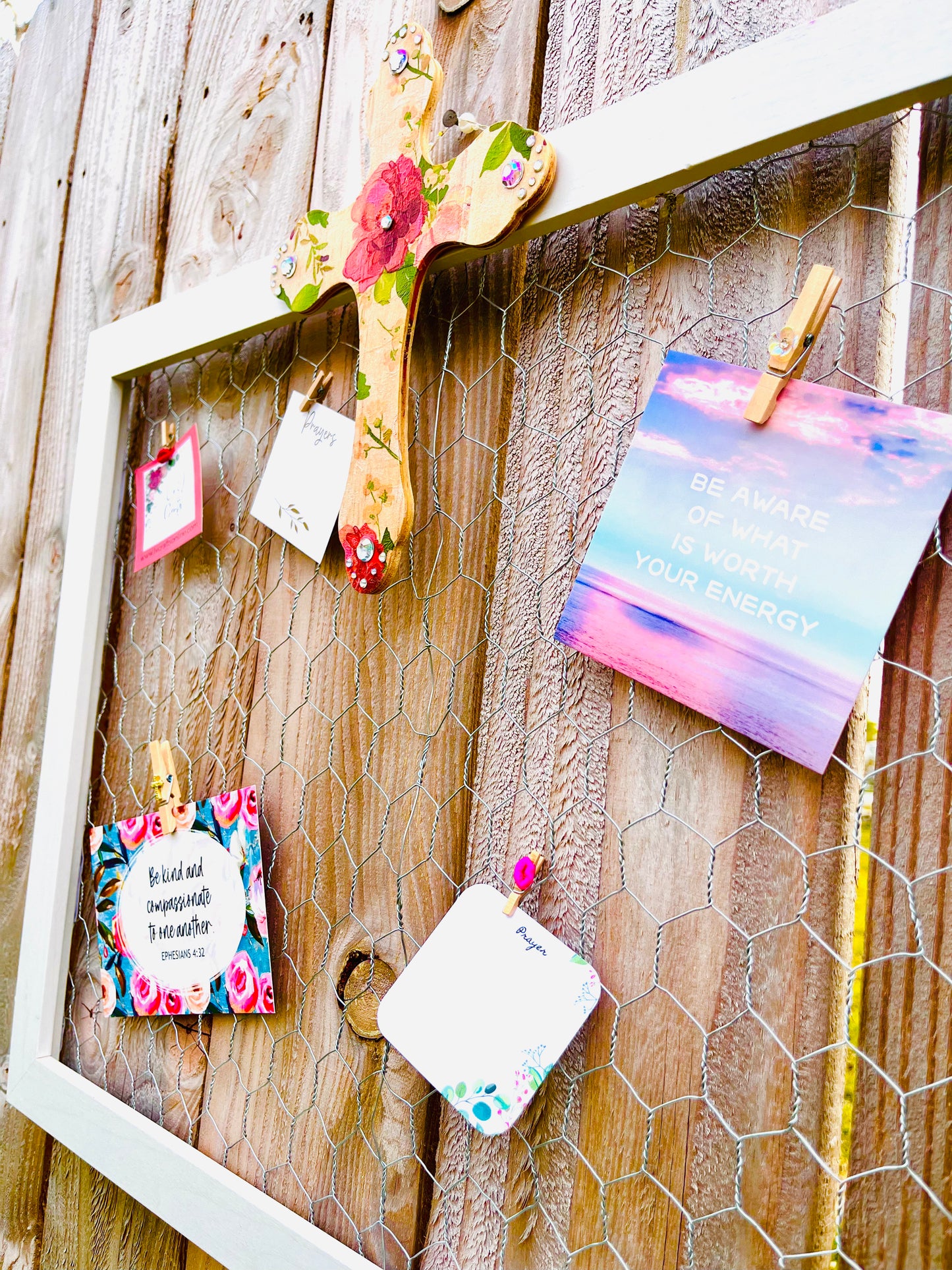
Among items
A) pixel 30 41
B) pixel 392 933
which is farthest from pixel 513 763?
pixel 30 41

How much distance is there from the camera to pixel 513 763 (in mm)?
538

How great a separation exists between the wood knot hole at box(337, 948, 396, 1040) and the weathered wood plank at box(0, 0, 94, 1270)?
1.38 feet

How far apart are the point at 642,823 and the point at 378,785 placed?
0.19m

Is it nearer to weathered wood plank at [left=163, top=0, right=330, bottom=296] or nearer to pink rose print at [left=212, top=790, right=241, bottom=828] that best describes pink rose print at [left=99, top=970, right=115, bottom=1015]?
pink rose print at [left=212, top=790, right=241, bottom=828]

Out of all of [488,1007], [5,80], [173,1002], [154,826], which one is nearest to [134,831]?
[154,826]

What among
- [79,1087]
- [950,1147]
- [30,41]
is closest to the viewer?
[950,1147]

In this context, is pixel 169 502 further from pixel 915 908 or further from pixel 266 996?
pixel 915 908

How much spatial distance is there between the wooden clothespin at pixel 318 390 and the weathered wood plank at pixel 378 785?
0.04ft

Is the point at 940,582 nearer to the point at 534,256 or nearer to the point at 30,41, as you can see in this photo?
the point at 534,256

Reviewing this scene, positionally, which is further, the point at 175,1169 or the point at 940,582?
the point at 175,1169

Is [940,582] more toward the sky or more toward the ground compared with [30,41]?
more toward the ground

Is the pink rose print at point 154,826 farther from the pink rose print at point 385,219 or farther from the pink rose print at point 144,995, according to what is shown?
the pink rose print at point 385,219

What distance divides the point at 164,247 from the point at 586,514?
21.5 inches

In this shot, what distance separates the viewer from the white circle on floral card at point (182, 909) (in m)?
0.62
